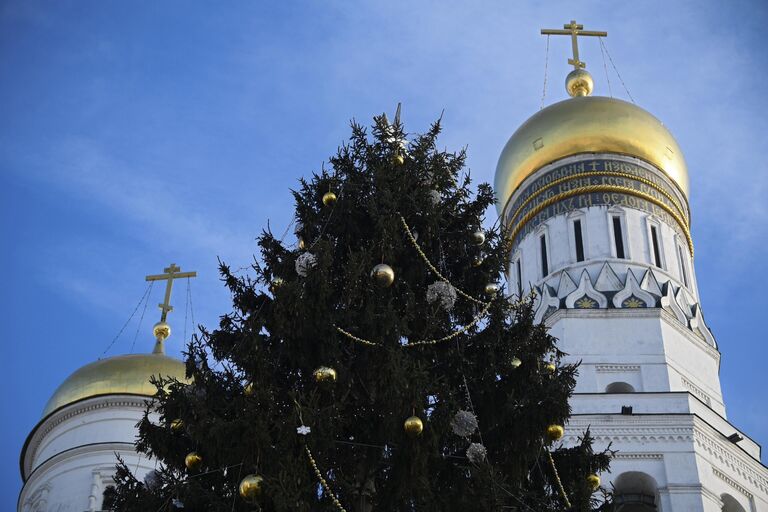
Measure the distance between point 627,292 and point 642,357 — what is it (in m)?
1.51

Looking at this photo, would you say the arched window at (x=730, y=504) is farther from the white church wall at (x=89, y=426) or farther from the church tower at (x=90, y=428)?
the white church wall at (x=89, y=426)

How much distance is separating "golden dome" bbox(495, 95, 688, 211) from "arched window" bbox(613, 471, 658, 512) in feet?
23.8

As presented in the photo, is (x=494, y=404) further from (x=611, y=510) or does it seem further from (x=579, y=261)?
(x=579, y=261)

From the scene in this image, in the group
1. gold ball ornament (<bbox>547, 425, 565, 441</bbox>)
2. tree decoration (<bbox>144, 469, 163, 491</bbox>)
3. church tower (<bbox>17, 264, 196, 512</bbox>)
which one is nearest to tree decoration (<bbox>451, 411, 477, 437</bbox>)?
gold ball ornament (<bbox>547, 425, 565, 441</bbox>)

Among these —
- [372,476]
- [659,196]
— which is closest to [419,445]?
[372,476]

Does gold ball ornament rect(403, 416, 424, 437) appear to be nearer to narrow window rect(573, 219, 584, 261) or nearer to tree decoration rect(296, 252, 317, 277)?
tree decoration rect(296, 252, 317, 277)

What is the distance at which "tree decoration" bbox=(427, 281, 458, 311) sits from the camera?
356 inches

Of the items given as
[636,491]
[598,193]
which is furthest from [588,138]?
[636,491]

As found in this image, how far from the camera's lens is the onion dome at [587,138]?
2161 cm

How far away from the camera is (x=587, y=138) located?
21609mm

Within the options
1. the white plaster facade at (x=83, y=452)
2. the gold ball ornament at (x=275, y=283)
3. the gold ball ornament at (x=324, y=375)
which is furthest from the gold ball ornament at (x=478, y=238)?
the white plaster facade at (x=83, y=452)

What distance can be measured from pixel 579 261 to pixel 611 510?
487 inches

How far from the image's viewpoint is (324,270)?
344 inches

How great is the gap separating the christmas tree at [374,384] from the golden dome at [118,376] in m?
9.83
